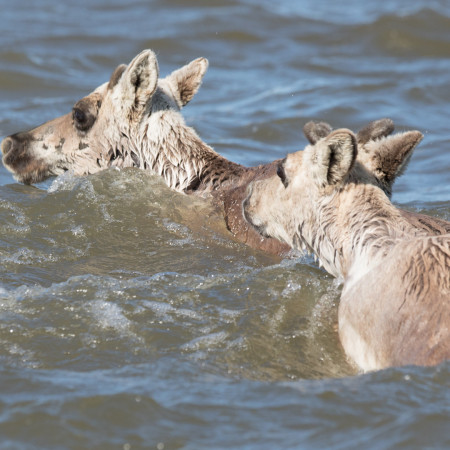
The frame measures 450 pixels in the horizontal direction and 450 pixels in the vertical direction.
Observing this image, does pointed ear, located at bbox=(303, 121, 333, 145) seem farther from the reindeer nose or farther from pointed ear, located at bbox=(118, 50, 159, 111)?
the reindeer nose

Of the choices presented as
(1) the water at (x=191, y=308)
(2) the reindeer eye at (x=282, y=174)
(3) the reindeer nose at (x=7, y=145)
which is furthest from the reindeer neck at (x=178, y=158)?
(2) the reindeer eye at (x=282, y=174)

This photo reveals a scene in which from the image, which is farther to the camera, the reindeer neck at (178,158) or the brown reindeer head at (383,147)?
the reindeer neck at (178,158)

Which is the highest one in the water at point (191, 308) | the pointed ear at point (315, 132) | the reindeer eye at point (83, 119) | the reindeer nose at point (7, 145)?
the pointed ear at point (315, 132)

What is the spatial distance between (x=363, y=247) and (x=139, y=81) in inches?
137

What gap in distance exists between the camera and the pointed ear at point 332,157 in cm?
636

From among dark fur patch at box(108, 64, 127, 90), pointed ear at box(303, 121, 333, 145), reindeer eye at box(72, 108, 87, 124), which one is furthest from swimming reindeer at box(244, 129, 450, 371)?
reindeer eye at box(72, 108, 87, 124)

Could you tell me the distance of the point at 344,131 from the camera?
630cm

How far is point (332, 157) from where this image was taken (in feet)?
21.6

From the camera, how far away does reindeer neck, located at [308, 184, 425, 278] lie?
647cm

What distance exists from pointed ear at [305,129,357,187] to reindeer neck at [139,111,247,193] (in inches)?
92.4

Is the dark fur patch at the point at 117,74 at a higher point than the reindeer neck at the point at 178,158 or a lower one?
higher

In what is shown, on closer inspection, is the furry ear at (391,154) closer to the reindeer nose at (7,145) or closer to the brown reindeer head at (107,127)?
the brown reindeer head at (107,127)

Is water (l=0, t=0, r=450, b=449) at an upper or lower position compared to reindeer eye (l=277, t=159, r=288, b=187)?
lower

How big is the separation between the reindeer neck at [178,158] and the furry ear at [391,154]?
2369mm
